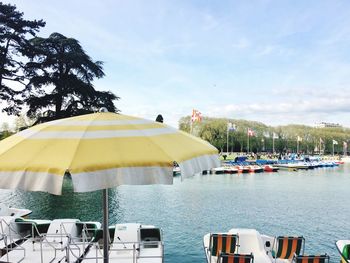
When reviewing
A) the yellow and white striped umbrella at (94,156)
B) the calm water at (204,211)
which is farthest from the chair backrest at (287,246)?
the yellow and white striped umbrella at (94,156)

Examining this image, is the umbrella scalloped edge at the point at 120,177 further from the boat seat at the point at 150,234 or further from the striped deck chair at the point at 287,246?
the striped deck chair at the point at 287,246

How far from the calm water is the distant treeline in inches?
2500

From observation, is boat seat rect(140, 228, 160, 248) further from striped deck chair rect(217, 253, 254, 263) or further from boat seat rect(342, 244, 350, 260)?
boat seat rect(342, 244, 350, 260)

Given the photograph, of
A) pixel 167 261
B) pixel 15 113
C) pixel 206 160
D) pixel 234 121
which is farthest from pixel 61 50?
pixel 234 121

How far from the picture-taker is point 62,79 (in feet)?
129

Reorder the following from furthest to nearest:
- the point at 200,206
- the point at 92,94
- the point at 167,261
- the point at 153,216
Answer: the point at 92,94
the point at 200,206
the point at 153,216
the point at 167,261

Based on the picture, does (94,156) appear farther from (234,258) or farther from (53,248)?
(53,248)

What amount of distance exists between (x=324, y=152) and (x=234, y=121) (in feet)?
138

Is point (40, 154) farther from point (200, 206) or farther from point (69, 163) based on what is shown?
point (200, 206)

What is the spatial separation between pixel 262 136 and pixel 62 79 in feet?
317

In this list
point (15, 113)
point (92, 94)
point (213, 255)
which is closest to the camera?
point (213, 255)

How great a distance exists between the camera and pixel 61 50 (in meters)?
41.6

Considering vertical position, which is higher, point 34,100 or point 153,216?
point 34,100

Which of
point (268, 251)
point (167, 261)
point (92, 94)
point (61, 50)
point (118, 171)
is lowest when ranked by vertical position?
point (167, 261)
